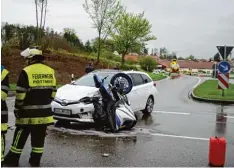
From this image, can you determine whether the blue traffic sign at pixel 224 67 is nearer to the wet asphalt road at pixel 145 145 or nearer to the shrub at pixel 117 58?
the wet asphalt road at pixel 145 145

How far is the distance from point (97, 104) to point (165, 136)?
1.80m

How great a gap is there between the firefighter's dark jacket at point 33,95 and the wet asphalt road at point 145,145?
2.51ft

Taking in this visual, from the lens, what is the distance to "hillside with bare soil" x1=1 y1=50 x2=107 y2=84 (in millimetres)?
25816

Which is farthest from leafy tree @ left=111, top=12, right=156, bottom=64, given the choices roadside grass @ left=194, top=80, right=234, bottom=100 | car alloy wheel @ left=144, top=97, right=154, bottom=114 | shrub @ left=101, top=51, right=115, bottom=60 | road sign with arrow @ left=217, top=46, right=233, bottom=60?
car alloy wheel @ left=144, top=97, right=154, bottom=114

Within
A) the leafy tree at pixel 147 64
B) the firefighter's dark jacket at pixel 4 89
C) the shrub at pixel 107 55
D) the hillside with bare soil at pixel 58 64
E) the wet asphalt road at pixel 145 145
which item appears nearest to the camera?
the firefighter's dark jacket at pixel 4 89

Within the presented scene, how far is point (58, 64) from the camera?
3061cm

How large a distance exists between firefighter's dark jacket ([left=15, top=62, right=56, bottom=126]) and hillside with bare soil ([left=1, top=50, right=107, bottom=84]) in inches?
694

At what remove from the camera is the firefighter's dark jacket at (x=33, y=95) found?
5.59m

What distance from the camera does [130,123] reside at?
927cm

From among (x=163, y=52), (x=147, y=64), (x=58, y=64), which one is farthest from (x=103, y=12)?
(x=163, y=52)

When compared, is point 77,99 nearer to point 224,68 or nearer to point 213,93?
point 224,68

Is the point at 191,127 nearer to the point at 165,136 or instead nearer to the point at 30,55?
the point at 165,136

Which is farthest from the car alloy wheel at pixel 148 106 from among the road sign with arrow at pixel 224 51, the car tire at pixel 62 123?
the road sign with arrow at pixel 224 51

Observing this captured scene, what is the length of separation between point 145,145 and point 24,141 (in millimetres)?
2836
